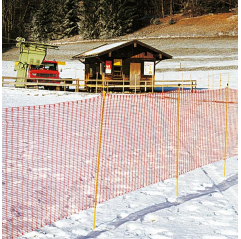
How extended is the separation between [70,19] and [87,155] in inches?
2941

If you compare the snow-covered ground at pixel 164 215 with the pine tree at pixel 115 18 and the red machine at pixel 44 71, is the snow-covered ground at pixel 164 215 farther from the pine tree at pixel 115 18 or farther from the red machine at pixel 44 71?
the pine tree at pixel 115 18

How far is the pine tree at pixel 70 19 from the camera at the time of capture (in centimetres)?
7612

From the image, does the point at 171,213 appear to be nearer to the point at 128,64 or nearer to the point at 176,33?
the point at 128,64

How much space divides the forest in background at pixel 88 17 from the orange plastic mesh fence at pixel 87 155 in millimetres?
59026

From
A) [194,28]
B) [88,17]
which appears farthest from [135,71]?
[88,17]

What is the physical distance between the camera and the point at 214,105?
18.2 m

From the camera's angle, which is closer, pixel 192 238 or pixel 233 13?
pixel 192 238

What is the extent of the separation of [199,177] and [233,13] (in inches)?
2659

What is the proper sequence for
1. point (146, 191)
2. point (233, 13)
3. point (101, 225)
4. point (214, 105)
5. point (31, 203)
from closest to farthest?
point (101, 225) → point (31, 203) → point (146, 191) → point (214, 105) → point (233, 13)

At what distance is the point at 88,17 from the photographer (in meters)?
74.3

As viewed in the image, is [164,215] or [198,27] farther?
[198,27]

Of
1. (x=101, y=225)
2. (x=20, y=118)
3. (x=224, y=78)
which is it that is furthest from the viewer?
(x=224, y=78)

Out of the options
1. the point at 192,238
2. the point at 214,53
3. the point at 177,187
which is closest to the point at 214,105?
the point at 177,187

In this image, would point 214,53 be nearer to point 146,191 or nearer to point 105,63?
point 105,63
